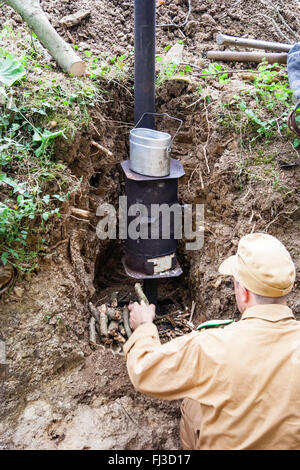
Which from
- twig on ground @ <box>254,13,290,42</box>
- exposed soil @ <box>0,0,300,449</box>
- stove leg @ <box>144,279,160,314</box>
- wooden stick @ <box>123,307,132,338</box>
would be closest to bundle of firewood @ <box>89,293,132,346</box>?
wooden stick @ <box>123,307,132,338</box>

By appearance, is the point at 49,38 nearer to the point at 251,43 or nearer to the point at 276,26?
the point at 251,43

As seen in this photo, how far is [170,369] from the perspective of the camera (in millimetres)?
1988

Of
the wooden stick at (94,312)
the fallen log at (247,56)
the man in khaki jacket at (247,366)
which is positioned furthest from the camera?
the fallen log at (247,56)

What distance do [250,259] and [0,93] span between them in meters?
2.41

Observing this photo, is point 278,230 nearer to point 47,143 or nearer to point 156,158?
point 156,158

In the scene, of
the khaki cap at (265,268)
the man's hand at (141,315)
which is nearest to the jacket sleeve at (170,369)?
the man's hand at (141,315)

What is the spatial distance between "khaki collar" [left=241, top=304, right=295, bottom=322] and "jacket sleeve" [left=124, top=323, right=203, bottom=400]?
0.31m

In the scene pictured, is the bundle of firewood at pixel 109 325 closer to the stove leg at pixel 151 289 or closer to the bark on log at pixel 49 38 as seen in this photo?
the stove leg at pixel 151 289

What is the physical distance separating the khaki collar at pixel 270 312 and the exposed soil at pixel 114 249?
1224 millimetres

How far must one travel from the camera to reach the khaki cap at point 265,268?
1.96m

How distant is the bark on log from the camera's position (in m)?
3.68

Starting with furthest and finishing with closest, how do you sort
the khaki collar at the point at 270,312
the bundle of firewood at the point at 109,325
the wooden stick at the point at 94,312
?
the wooden stick at the point at 94,312 → the bundle of firewood at the point at 109,325 → the khaki collar at the point at 270,312

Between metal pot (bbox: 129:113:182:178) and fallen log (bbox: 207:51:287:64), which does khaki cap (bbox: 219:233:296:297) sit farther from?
fallen log (bbox: 207:51:287:64)
